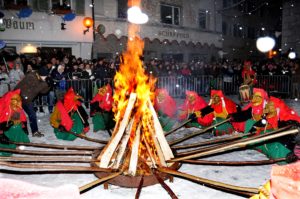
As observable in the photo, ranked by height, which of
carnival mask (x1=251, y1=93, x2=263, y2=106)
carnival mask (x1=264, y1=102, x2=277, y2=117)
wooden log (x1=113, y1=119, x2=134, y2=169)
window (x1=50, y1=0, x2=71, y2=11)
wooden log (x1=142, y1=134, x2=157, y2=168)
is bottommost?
wooden log (x1=142, y1=134, x2=157, y2=168)

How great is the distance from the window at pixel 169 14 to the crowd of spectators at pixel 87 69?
257 inches

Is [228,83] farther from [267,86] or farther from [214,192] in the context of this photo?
[214,192]

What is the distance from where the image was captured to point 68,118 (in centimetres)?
685

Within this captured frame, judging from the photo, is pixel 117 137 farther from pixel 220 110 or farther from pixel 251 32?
pixel 251 32

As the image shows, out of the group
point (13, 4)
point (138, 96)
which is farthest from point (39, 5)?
point (138, 96)

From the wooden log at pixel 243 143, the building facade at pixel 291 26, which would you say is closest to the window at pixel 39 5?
the wooden log at pixel 243 143

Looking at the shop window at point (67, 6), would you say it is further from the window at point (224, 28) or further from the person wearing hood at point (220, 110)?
the window at point (224, 28)

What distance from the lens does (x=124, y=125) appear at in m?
4.30

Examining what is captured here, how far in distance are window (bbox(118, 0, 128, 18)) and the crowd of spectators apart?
466 cm

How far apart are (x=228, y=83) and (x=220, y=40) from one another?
35.3 feet

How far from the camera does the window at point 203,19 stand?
2330 centimetres

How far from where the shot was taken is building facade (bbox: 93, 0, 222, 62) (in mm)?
17250

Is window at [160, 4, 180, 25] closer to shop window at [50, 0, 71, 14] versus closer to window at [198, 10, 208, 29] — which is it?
window at [198, 10, 208, 29]

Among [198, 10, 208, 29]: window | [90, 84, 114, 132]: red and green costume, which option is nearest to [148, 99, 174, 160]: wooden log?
[90, 84, 114, 132]: red and green costume
